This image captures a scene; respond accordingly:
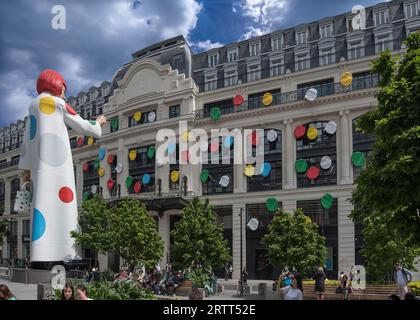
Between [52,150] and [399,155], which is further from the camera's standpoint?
[52,150]

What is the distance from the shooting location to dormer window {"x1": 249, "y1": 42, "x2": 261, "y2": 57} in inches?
1795

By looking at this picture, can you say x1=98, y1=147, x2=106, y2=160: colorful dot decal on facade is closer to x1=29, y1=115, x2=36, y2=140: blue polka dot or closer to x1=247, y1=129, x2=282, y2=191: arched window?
x1=247, y1=129, x2=282, y2=191: arched window

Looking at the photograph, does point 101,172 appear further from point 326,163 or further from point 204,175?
point 326,163

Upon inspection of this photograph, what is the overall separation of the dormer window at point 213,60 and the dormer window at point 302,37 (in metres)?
8.79

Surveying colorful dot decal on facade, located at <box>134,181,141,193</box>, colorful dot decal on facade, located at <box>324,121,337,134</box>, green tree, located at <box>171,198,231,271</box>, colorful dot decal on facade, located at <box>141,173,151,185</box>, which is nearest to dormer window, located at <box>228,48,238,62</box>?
colorful dot decal on facade, located at <box>324,121,337,134</box>

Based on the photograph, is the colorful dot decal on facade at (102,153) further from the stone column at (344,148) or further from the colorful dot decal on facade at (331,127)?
the stone column at (344,148)

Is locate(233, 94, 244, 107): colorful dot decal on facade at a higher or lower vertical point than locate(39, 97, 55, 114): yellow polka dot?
higher

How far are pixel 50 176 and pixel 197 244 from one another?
41.0 ft

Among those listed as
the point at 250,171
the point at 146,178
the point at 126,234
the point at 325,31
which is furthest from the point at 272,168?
the point at 126,234

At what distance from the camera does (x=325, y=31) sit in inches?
1654

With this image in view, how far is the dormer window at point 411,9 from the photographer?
37906 millimetres

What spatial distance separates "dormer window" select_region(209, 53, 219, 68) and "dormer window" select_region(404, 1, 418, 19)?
1827cm

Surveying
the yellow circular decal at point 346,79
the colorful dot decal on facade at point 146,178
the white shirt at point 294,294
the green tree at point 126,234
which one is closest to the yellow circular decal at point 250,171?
the green tree at point 126,234
